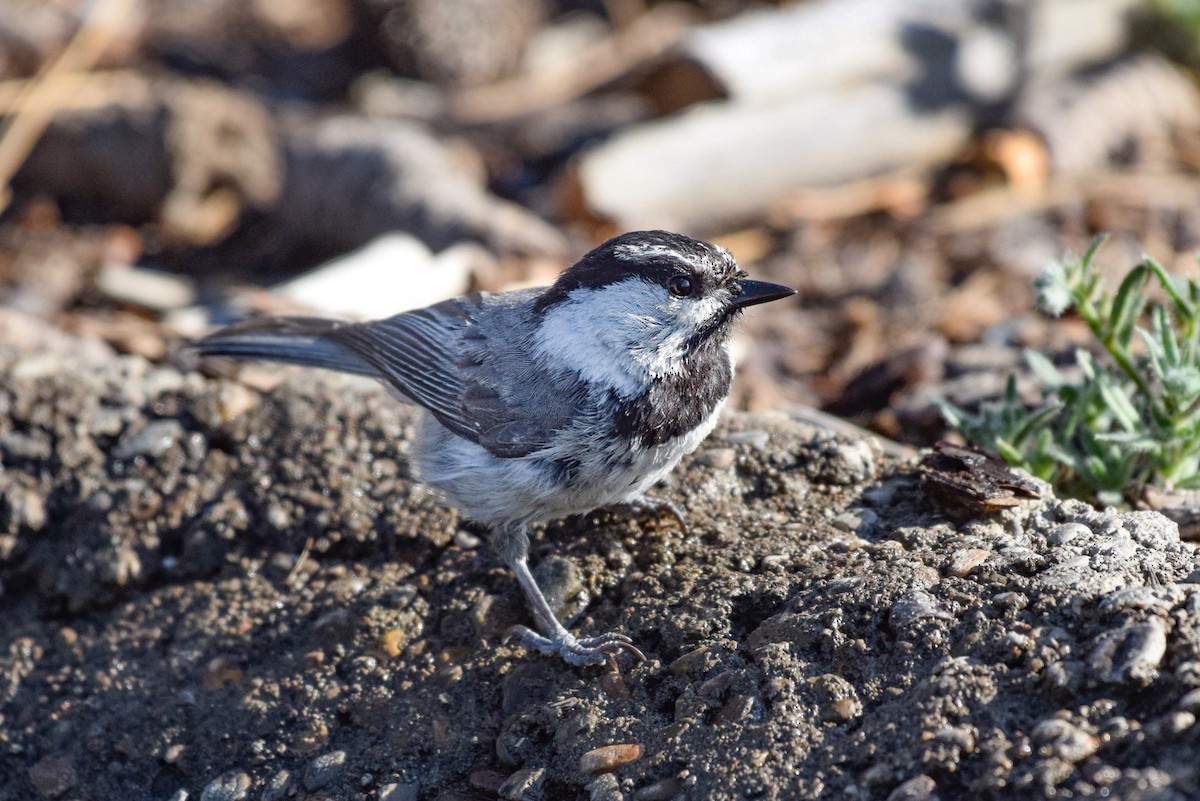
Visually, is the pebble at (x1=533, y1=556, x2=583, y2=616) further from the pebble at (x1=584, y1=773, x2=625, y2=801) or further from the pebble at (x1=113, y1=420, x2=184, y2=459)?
the pebble at (x1=113, y1=420, x2=184, y2=459)

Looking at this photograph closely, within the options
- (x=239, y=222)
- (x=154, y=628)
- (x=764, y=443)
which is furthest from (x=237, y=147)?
(x=764, y=443)

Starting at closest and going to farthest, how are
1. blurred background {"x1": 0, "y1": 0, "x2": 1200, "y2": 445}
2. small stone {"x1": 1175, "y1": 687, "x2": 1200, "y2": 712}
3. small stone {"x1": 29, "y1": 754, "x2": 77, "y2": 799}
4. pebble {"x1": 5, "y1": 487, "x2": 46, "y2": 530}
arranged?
small stone {"x1": 1175, "y1": 687, "x2": 1200, "y2": 712}
small stone {"x1": 29, "y1": 754, "x2": 77, "y2": 799}
pebble {"x1": 5, "y1": 487, "x2": 46, "y2": 530}
blurred background {"x1": 0, "y1": 0, "x2": 1200, "y2": 445}

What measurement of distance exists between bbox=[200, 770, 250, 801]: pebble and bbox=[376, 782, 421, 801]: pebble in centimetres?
41

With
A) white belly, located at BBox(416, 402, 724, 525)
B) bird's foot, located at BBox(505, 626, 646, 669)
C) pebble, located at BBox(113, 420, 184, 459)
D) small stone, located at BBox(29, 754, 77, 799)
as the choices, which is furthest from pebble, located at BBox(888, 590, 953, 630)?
pebble, located at BBox(113, 420, 184, 459)

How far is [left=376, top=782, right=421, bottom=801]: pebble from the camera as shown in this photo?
9.72 ft

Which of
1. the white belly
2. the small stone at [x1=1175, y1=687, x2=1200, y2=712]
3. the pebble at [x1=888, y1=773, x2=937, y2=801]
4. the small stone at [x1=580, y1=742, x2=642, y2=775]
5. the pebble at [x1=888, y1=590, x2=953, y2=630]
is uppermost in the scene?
the white belly

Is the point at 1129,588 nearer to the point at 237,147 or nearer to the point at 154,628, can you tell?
the point at 154,628

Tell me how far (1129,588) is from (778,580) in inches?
34.0

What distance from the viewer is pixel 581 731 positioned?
291 centimetres

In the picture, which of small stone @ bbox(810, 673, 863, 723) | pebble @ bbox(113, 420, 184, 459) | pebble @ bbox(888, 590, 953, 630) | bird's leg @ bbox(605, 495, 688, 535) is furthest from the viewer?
pebble @ bbox(113, 420, 184, 459)

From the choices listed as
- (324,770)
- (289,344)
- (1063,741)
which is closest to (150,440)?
(289,344)

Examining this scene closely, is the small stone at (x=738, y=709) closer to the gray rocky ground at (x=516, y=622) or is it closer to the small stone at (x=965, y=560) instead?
the gray rocky ground at (x=516, y=622)

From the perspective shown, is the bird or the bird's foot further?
the bird

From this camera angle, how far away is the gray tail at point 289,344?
4.19m
